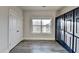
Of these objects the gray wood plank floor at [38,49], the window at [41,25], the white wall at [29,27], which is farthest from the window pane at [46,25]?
the gray wood plank floor at [38,49]

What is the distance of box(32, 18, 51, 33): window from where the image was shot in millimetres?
9375

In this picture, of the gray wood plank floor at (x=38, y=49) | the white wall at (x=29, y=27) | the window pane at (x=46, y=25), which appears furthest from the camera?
the window pane at (x=46, y=25)

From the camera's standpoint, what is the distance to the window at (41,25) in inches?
369

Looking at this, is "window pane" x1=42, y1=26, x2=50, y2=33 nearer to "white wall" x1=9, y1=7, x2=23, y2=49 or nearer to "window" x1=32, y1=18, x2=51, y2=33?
"window" x1=32, y1=18, x2=51, y2=33

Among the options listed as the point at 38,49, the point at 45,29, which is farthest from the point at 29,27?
the point at 38,49

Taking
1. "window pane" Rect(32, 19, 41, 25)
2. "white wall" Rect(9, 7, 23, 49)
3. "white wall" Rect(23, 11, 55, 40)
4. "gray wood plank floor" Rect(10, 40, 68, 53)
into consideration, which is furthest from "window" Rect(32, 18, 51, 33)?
"gray wood plank floor" Rect(10, 40, 68, 53)

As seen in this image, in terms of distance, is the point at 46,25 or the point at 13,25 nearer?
the point at 13,25

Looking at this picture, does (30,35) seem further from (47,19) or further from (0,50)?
(0,50)

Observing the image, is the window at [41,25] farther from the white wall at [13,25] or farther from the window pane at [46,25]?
the white wall at [13,25]

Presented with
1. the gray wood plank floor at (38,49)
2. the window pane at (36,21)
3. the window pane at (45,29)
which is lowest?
the gray wood plank floor at (38,49)

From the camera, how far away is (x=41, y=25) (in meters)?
9.50

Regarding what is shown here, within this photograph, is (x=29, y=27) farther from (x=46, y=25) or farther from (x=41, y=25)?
(x=46, y=25)
